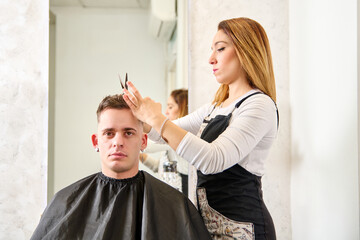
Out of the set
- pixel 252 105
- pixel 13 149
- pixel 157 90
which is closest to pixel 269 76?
pixel 252 105

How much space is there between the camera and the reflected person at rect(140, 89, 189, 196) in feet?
6.70

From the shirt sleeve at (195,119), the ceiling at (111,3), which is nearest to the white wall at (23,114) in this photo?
the ceiling at (111,3)

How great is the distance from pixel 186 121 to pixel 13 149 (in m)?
1.07

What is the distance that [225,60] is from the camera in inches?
57.3

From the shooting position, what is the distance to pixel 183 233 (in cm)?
125

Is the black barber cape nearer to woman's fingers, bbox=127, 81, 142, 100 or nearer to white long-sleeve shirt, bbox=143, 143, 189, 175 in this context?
woman's fingers, bbox=127, 81, 142, 100

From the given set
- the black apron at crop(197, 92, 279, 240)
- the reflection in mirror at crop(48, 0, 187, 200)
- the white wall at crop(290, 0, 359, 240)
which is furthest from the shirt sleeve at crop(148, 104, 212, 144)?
the white wall at crop(290, 0, 359, 240)

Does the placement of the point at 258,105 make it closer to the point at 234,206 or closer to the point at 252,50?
Answer: the point at 252,50

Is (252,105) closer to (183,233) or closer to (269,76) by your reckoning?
(269,76)

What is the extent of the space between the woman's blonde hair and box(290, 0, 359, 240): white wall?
1.21 ft

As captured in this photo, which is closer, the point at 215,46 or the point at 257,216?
the point at 257,216

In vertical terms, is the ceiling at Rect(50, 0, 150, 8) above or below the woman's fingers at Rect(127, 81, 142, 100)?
above

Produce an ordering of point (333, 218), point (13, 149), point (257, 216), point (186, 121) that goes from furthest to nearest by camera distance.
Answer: point (13, 149) < point (186, 121) < point (333, 218) < point (257, 216)

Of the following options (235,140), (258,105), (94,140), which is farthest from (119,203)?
(258,105)
